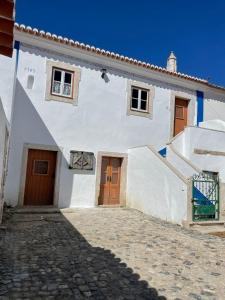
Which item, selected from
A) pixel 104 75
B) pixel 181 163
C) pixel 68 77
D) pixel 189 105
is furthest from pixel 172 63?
pixel 68 77

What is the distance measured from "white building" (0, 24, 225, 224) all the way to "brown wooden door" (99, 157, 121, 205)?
0.13 ft

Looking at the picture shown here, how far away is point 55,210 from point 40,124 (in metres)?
3.13

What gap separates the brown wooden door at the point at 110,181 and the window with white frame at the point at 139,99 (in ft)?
8.18

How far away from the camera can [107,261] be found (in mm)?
5016

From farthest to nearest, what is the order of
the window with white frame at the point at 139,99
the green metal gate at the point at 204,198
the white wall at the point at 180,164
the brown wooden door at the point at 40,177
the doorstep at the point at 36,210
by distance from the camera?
1. the window with white frame at the point at 139,99
2. the white wall at the point at 180,164
3. the brown wooden door at the point at 40,177
4. the doorstep at the point at 36,210
5. the green metal gate at the point at 204,198

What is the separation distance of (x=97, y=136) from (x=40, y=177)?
9.01 feet

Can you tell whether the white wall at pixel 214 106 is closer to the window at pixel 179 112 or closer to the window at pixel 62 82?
the window at pixel 179 112

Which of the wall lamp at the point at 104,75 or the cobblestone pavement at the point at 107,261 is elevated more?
the wall lamp at the point at 104,75

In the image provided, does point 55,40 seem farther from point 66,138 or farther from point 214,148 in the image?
point 214,148

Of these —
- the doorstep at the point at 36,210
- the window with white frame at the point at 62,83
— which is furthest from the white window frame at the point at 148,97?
the doorstep at the point at 36,210

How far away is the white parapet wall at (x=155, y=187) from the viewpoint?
880 centimetres

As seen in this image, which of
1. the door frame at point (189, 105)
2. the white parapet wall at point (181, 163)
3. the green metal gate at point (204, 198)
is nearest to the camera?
the green metal gate at point (204, 198)

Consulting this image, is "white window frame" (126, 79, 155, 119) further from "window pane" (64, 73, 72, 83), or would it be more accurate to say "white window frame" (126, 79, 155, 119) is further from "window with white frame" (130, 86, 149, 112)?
"window pane" (64, 73, 72, 83)

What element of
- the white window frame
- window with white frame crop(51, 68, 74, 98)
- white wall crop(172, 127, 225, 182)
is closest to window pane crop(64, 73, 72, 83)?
window with white frame crop(51, 68, 74, 98)
